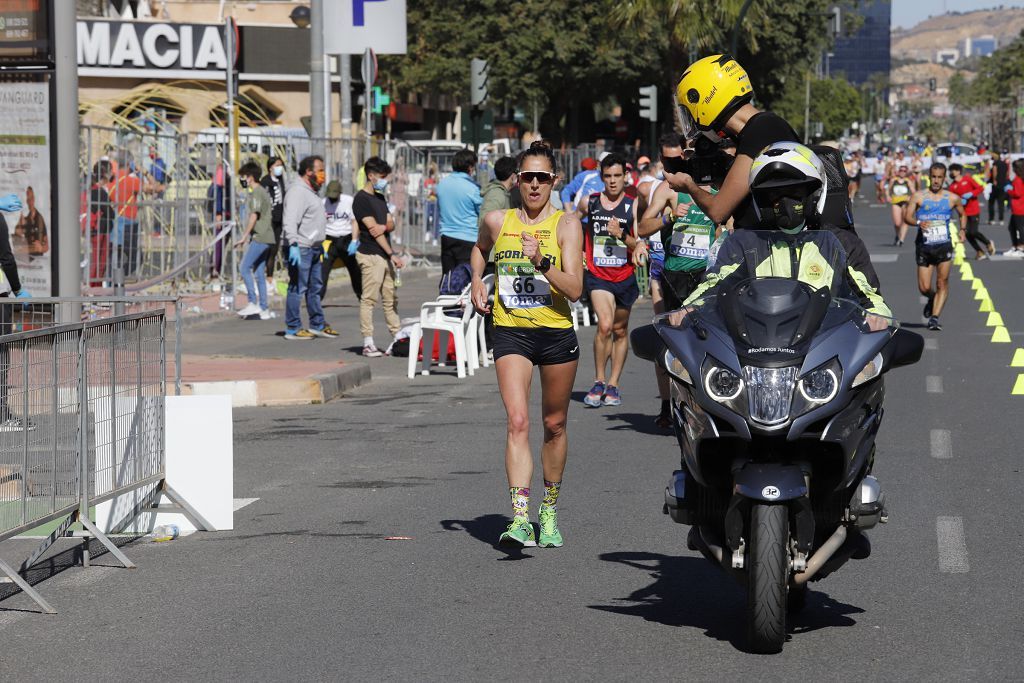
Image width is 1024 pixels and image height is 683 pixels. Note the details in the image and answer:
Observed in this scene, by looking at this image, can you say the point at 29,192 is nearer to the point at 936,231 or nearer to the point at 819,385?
the point at 819,385

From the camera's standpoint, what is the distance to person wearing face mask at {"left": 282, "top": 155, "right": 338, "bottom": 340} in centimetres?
1809

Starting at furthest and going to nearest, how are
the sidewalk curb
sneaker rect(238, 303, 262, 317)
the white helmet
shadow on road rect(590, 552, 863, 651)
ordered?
sneaker rect(238, 303, 262, 317) < the sidewalk curb < shadow on road rect(590, 552, 863, 651) < the white helmet

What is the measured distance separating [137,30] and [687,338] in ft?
124

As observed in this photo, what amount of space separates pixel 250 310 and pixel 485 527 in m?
13.2

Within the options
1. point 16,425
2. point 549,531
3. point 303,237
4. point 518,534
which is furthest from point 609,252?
point 303,237

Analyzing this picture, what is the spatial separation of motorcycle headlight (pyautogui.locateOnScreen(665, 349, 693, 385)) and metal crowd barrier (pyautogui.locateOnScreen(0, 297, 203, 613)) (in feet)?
8.78

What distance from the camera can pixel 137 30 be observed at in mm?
41531

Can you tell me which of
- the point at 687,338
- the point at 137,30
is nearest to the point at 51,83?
the point at 687,338

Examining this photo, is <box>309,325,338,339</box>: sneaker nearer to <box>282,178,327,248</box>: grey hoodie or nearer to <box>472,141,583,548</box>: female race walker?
<box>282,178,327,248</box>: grey hoodie

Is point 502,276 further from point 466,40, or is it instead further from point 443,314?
point 466,40

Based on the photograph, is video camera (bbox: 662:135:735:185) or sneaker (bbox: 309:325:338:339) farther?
sneaker (bbox: 309:325:338:339)

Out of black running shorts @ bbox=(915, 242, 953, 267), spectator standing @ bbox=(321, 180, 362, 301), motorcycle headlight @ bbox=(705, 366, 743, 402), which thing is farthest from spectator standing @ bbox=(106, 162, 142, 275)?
motorcycle headlight @ bbox=(705, 366, 743, 402)

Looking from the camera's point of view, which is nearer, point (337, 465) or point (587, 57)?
point (337, 465)

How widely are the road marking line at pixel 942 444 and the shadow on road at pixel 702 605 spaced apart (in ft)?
11.3
